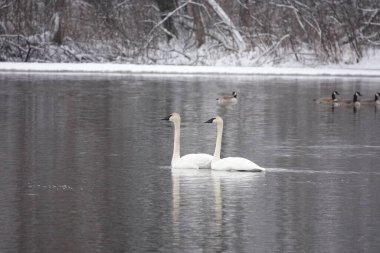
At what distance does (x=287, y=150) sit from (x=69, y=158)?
11.8 feet

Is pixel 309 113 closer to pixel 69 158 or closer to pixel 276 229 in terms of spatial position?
pixel 69 158

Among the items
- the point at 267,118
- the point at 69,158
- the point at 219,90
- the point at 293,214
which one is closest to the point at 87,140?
the point at 69,158

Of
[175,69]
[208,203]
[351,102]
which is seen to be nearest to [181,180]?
[208,203]

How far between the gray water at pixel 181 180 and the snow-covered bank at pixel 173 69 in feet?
41.7

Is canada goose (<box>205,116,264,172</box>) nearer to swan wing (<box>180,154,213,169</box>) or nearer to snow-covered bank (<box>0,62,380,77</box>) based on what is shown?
swan wing (<box>180,154,213,169</box>)

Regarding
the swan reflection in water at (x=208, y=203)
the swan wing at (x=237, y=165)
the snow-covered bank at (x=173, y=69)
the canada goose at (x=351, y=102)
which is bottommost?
the swan reflection in water at (x=208, y=203)

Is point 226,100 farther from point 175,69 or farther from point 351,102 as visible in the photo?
point 175,69

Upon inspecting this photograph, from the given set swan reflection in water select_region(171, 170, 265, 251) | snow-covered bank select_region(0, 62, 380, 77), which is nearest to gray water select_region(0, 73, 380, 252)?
swan reflection in water select_region(171, 170, 265, 251)

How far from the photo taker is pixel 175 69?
41.7 meters

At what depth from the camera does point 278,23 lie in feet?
143

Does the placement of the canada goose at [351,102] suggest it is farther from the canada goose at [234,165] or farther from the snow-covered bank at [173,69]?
the canada goose at [234,165]

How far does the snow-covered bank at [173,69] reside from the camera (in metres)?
40.8

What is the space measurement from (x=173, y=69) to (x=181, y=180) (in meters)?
27.4

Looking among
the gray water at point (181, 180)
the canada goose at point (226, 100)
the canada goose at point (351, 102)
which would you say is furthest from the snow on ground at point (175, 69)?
the canada goose at point (226, 100)
